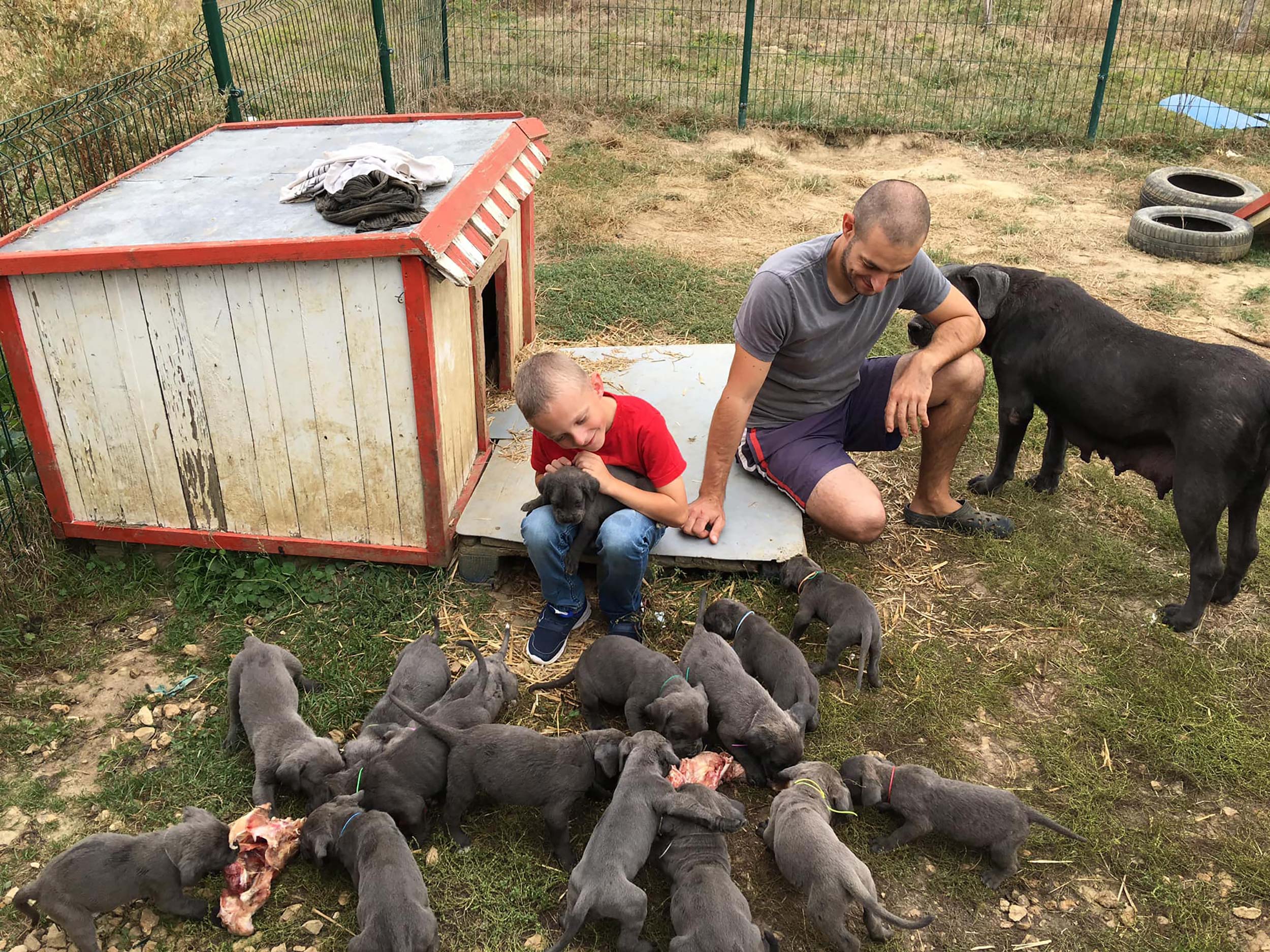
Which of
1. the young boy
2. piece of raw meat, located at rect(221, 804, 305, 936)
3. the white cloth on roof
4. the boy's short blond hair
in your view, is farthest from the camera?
the white cloth on roof

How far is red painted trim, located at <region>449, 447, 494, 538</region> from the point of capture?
4.89 m

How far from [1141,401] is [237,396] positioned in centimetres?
437

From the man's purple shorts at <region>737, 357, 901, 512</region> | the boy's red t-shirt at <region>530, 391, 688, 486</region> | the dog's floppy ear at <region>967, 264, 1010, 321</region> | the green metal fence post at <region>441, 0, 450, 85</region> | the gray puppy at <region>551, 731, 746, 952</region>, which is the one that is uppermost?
the green metal fence post at <region>441, 0, 450, 85</region>

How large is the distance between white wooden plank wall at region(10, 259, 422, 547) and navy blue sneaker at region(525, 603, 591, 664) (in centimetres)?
75

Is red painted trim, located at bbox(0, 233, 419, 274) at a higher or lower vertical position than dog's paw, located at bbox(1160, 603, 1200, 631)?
higher

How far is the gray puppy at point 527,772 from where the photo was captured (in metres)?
3.56

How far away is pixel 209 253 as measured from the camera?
4.14 meters

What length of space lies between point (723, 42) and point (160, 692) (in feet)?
48.1

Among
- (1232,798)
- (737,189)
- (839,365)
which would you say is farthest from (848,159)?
(1232,798)

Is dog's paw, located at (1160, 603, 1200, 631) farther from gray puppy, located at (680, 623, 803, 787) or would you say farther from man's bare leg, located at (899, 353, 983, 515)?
gray puppy, located at (680, 623, 803, 787)

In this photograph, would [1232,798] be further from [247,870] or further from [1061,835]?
[247,870]

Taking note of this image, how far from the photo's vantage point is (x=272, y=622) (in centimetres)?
466

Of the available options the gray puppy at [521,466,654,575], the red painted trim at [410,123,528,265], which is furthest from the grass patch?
the gray puppy at [521,466,654,575]

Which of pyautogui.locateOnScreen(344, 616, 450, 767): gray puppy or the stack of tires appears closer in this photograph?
pyautogui.locateOnScreen(344, 616, 450, 767): gray puppy
